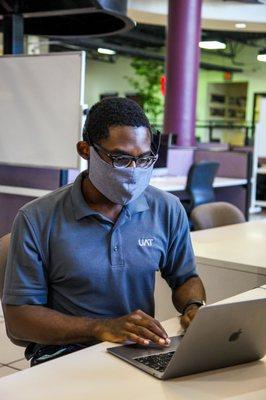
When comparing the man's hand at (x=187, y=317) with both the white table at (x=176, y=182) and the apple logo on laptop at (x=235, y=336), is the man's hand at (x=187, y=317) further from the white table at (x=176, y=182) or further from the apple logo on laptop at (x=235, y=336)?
the white table at (x=176, y=182)

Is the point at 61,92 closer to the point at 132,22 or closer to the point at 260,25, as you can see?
the point at 132,22

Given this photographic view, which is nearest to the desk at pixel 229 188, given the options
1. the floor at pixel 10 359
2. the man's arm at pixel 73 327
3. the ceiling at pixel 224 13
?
the floor at pixel 10 359

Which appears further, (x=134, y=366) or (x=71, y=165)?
(x=71, y=165)

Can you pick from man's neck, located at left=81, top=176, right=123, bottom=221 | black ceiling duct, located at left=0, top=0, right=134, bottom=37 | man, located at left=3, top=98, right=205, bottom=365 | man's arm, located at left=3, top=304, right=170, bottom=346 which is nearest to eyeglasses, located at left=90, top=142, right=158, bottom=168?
man, located at left=3, top=98, right=205, bottom=365

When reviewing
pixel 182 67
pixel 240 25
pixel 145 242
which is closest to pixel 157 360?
pixel 145 242

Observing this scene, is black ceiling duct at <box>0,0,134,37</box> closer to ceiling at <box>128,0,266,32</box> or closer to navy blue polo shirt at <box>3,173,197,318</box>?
navy blue polo shirt at <box>3,173,197,318</box>

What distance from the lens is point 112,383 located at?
1250 millimetres

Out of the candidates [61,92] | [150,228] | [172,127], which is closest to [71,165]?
[61,92]

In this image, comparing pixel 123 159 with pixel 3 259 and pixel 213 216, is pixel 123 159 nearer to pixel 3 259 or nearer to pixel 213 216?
pixel 3 259

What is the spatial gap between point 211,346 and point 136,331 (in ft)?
0.66

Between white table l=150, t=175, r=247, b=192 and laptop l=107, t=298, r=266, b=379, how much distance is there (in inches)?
157

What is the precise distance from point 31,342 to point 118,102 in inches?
28.1

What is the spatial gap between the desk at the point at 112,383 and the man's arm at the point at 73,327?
80 mm

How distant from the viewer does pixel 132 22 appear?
4.38 meters
